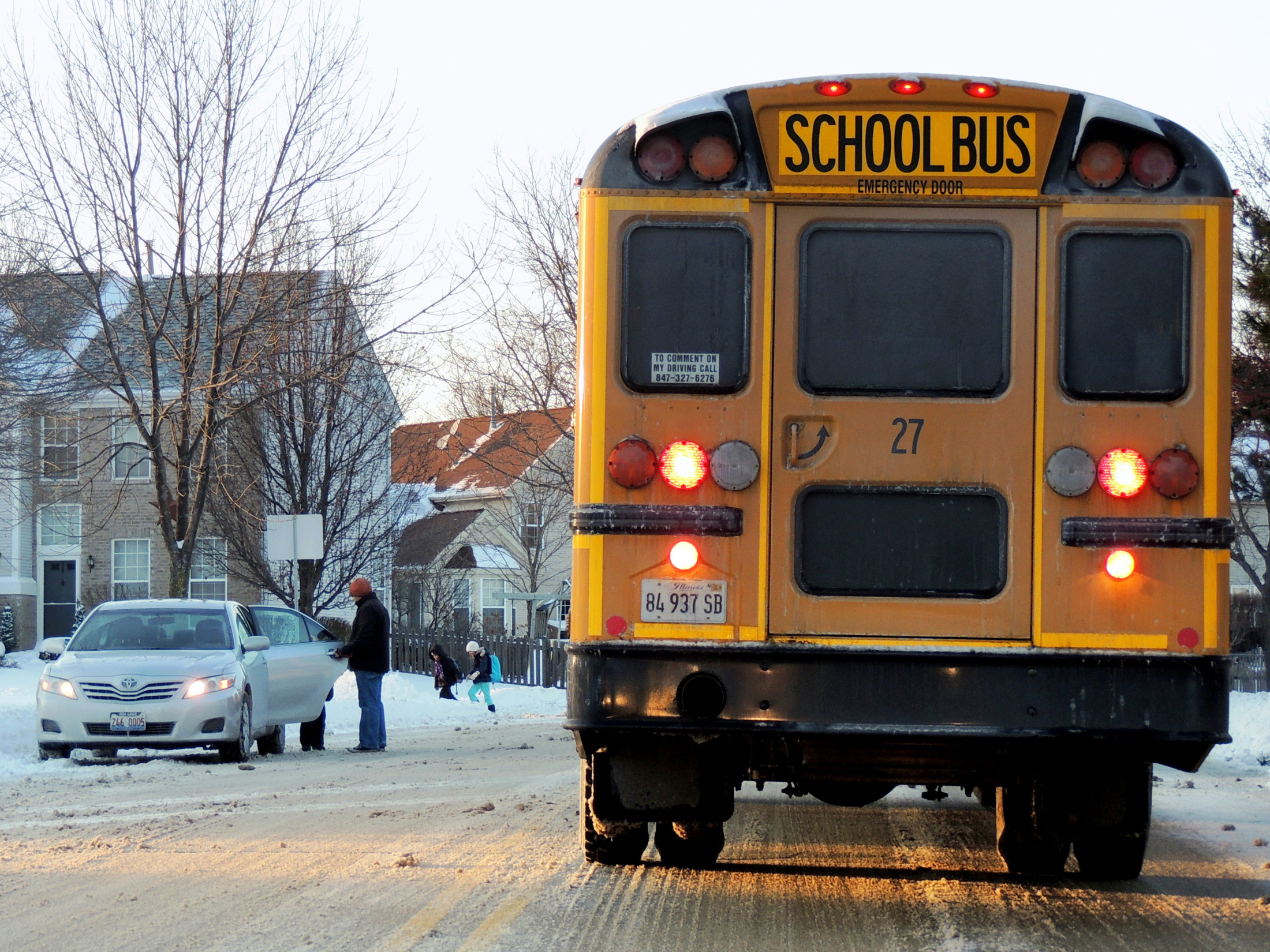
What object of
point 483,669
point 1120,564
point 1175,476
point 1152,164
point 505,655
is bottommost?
point 505,655

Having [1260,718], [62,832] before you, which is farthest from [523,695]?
[62,832]

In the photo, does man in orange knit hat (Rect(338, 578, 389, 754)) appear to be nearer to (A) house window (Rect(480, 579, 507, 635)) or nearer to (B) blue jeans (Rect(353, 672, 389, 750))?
(B) blue jeans (Rect(353, 672, 389, 750))

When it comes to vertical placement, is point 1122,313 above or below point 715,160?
below

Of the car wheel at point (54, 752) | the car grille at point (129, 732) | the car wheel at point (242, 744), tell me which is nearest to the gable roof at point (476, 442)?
the car wheel at point (242, 744)

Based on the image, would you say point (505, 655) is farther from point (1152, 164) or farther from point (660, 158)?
point (1152, 164)

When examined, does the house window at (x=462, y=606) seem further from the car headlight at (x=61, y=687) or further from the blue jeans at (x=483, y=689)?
the car headlight at (x=61, y=687)

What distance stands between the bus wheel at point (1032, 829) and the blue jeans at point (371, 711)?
9.14m

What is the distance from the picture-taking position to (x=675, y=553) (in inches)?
220

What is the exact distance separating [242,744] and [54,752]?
1.60m

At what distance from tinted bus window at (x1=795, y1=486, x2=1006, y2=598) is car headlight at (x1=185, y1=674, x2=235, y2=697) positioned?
28.7ft

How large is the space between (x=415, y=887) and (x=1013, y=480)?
3.03 meters

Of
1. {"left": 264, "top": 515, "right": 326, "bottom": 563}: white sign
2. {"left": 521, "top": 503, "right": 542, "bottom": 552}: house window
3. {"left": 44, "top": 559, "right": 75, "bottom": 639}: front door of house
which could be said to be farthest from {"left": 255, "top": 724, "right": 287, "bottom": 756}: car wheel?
{"left": 521, "top": 503, "right": 542, "bottom": 552}: house window

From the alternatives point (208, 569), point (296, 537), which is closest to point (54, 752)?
point (296, 537)

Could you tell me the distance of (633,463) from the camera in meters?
5.64
